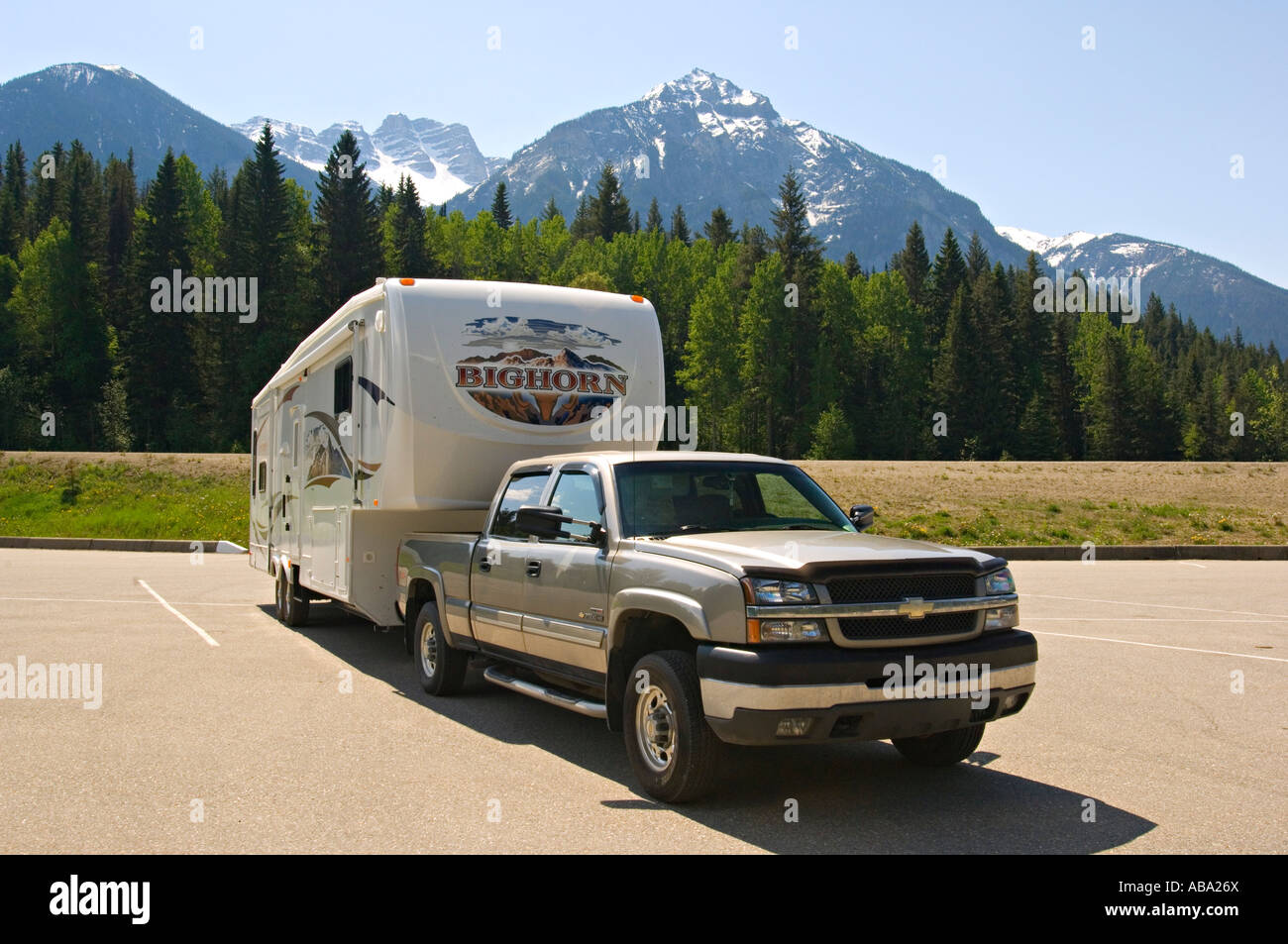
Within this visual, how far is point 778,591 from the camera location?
5.28 m

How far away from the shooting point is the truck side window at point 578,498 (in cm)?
688

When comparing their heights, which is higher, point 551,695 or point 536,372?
point 536,372

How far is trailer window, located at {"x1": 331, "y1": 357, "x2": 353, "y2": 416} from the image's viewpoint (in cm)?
1070

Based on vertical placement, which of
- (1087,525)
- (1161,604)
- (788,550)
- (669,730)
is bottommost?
(1161,604)

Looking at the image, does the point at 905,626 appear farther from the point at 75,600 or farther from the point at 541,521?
the point at 75,600

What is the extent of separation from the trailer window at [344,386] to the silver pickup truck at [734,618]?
12.2ft

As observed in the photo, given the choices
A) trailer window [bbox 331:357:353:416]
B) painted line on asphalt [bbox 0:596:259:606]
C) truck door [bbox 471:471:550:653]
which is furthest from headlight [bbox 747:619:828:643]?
painted line on asphalt [bbox 0:596:259:606]

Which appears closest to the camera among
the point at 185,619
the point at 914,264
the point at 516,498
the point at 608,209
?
the point at 516,498

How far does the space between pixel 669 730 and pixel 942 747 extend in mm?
1778

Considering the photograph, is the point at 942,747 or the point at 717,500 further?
the point at 717,500

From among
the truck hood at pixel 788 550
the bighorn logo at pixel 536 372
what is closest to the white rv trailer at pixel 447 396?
the bighorn logo at pixel 536 372

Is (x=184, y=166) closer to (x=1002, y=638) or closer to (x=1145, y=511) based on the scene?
(x=1145, y=511)

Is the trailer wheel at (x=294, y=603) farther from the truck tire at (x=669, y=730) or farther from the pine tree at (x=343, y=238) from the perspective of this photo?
the pine tree at (x=343, y=238)
